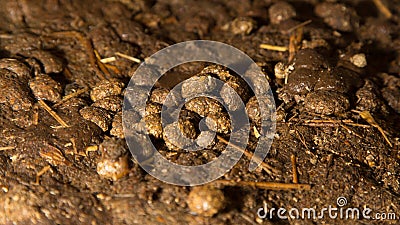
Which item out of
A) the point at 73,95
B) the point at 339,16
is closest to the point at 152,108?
the point at 73,95

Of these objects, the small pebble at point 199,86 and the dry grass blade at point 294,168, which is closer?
the dry grass blade at point 294,168

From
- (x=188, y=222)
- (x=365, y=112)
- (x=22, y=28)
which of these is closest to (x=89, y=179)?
(x=188, y=222)

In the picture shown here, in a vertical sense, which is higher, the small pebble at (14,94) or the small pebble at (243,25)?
the small pebble at (243,25)

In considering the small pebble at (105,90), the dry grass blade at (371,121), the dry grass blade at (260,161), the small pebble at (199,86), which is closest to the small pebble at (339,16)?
the dry grass blade at (371,121)

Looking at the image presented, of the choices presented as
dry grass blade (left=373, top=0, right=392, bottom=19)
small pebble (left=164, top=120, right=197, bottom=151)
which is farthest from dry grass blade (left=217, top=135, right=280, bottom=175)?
dry grass blade (left=373, top=0, right=392, bottom=19)

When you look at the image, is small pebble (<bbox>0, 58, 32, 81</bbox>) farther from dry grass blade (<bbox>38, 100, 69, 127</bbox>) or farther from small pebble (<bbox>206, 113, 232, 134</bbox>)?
small pebble (<bbox>206, 113, 232, 134</bbox>)

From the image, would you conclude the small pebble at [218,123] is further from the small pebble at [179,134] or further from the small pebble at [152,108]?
the small pebble at [152,108]

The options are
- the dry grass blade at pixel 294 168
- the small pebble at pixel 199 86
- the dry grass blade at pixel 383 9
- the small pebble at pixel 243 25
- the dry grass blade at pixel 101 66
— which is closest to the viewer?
the dry grass blade at pixel 294 168

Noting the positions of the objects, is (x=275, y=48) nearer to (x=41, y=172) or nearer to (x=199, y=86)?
(x=199, y=86)

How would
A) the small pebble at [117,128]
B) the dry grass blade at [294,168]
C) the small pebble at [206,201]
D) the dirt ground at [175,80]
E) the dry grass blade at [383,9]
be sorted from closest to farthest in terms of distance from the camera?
the small pebble at [206,201], the dirt ground at [175,80], the dry grass blade at [294,168], the small pebble at [117,128], the dry grass blade at [383,9]
